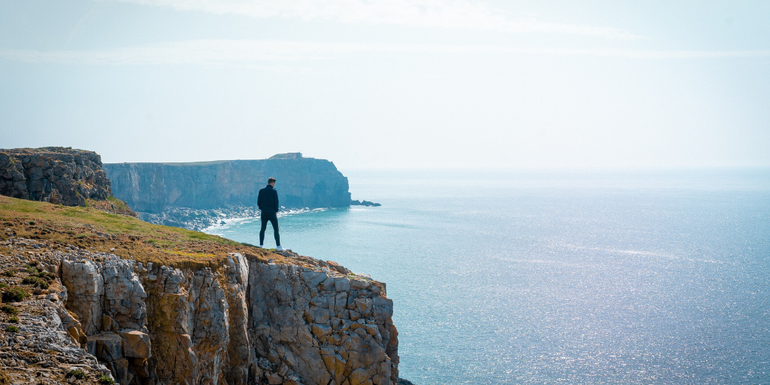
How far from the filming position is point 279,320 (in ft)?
59.8

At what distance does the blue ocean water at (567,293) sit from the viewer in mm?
39875

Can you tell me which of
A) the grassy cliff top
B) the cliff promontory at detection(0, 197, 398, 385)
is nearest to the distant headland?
the grassy cliff top

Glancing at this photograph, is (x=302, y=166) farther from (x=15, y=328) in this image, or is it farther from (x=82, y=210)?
(x=15, y=328)

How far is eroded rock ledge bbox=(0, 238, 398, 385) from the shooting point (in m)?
11.0

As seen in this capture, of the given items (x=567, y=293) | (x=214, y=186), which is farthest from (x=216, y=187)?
(x=567, y=293)

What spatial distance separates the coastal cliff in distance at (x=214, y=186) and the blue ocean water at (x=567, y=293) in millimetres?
24057

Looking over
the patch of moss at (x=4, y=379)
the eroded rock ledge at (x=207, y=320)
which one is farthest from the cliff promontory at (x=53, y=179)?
the patch of moss at (x=4, y=379)

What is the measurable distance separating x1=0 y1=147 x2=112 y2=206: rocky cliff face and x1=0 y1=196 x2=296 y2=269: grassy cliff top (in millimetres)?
8855

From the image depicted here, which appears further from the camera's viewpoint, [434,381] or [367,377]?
[434,381]

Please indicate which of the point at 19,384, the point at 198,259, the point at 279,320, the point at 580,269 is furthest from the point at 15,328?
the point at 580,269

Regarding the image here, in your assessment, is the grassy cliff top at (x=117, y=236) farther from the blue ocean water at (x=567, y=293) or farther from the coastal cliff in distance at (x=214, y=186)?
the coastal cliff in distance at (x=214, y=186)

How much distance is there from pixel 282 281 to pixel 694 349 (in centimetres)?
4235

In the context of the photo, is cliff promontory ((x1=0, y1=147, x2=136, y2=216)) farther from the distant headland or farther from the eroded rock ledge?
the distant headland

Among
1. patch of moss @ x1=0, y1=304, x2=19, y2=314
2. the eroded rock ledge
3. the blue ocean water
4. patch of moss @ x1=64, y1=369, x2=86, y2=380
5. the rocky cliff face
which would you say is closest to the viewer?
patch of moss @ x1=64, y1=369, x2=86, y2=380
